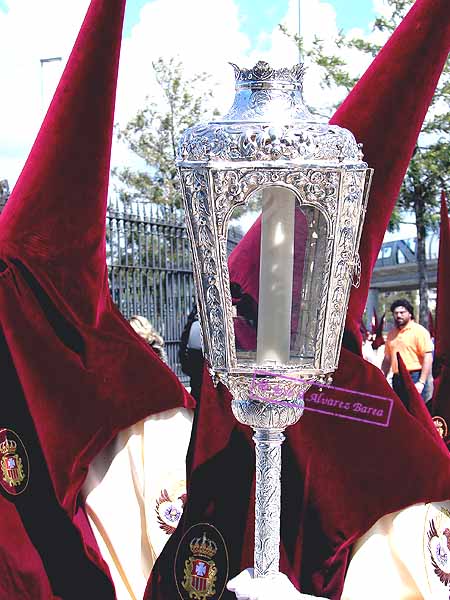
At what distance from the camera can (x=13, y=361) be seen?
2426 millimetres

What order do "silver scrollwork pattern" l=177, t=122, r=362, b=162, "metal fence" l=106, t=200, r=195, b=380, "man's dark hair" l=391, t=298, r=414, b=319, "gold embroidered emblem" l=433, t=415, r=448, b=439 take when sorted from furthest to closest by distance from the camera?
"metal fence" l=106, t=200, r=195, b=380, "man's dark hair" l=391, t=298, r=414, b=319, "gold embroidered emblem" l=433, t=415, r=448, b=439, "silver scrollwork pattern" l=177, t=122, r=362, b=162

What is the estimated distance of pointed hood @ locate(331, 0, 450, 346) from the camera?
2145 mm

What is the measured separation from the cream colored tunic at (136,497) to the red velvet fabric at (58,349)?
3.3 inches

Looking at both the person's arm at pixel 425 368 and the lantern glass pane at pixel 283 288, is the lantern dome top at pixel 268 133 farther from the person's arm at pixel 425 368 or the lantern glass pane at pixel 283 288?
the person's arm at pixel 425 368

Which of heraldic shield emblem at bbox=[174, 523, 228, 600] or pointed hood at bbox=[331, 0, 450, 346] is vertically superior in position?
pointed hood at bbox=[331, 0, 450, 346]

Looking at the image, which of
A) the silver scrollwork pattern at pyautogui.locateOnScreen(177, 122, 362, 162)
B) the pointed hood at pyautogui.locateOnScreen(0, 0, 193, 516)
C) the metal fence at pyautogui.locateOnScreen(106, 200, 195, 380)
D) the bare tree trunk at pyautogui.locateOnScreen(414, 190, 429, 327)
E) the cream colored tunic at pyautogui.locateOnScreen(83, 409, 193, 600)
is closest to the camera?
the silver scrollwork pattern at pyautogui.locateOnScreen(177, 122, 362, 162)

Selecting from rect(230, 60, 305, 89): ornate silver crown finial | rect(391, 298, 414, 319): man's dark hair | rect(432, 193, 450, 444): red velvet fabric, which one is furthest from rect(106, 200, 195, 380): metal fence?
rect(230, 60, 305, 89): ornate silver crown finial

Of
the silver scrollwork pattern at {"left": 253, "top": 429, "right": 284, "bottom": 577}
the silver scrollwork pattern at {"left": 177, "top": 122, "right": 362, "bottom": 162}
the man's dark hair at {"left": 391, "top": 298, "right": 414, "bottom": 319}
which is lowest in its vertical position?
the man's dark hair at {"left": 391, "top": 298, "right": 414, "bottom": 319}

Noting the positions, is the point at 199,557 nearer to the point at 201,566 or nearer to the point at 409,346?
the point at 201,566

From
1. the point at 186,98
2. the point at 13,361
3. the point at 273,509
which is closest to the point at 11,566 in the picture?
the point at 13,361

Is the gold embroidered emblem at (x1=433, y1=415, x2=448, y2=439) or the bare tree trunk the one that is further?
the bare tree trunk

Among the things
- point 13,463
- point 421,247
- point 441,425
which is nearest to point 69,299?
point 13,463

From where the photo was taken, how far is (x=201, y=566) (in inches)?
99.4

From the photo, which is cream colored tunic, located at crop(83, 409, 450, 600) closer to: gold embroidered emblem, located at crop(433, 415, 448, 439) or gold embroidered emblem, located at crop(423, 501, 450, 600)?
gold embroidered emblem, located at crop(423, 501, 450, 600)
